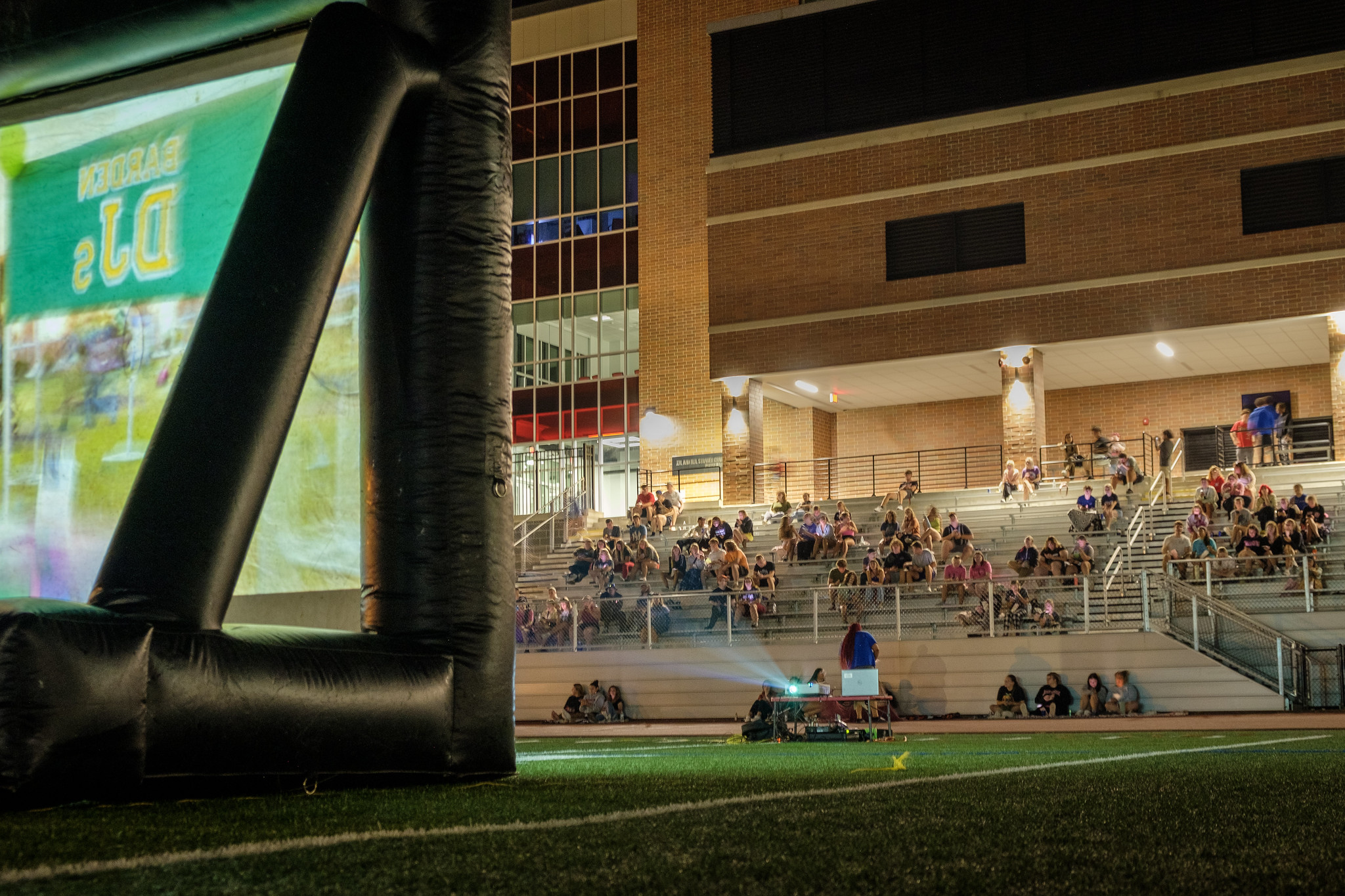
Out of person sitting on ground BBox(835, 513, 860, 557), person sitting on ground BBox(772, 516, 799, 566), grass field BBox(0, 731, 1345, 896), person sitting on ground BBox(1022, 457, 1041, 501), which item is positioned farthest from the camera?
person sitting on ground BBox(1022, 457, 1041, 501)

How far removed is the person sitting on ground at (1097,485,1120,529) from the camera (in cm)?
2238

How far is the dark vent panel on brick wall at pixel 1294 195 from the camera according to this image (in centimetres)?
2623

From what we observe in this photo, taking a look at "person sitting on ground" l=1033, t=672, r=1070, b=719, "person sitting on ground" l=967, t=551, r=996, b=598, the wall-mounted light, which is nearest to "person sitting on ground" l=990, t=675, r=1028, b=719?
"person sitting on ground" l=1033, t=672, r=1070, b=719

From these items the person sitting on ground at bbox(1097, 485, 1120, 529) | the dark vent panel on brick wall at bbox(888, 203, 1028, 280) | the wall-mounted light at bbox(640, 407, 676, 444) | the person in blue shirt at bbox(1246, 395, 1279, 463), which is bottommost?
the person sitting on ground at bbox(1097, 485, 1120, 529)

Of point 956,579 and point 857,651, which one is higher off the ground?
point 956,579

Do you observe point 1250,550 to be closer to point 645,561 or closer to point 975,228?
point 645,561

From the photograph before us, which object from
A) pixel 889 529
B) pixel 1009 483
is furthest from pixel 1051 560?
pixel 1009 483

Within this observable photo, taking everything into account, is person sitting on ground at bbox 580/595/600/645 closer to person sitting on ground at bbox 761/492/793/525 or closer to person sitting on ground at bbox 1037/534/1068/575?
person sitting on ground at bbox 761/492/793/525

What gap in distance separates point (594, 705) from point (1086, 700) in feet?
24.0

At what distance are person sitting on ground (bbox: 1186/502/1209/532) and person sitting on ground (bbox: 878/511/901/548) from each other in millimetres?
4663

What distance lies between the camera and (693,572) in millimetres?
22594

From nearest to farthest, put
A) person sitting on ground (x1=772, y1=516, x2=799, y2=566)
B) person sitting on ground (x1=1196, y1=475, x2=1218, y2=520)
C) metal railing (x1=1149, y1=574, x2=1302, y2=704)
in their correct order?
metal railing (x1=1149, y1=574, x2=1302, y2=704)
person sitting on ground (x1=1196, y1=475, x2=1218, y2=520)
person sitting on ground (x1=772, y1=516, x2=799, y2=566)

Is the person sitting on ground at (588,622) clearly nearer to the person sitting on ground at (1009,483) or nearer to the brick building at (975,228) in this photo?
the person sitting on ground at (1009,483)

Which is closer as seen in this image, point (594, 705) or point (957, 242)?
point (594, 705)
